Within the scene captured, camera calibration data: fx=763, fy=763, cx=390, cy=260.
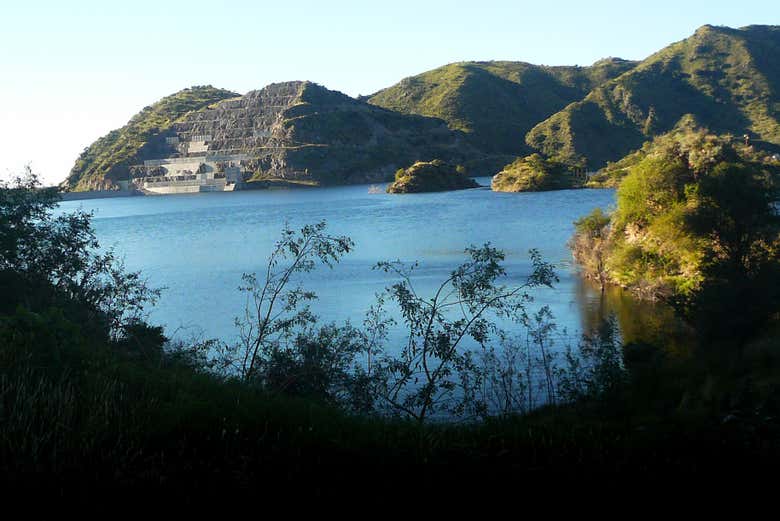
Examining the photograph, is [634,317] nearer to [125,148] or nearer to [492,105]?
[125,148]

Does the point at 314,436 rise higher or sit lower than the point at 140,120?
lower

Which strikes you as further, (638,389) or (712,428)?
(638,389)

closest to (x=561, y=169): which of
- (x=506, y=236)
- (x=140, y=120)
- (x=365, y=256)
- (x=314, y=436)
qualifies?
(x=506, y=236)

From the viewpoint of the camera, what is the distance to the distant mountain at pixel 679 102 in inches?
5669

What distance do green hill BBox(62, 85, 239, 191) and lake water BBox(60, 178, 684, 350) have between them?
63.7 metres

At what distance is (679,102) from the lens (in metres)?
159

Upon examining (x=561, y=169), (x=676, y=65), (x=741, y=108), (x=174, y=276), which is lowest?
(x=174, y=276)

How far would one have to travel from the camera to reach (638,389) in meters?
12.4

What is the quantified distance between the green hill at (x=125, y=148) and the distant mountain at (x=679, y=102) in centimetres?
7941

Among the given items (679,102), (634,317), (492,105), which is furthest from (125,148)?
(634,317)

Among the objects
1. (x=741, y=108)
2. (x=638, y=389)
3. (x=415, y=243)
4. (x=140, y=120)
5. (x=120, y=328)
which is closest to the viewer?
(x=638, y=389)

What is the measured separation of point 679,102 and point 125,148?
116 meters

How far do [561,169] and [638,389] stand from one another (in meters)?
97.3

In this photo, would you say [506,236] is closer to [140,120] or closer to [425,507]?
[425,507]
